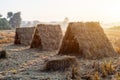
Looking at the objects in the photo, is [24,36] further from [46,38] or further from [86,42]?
[86,42]

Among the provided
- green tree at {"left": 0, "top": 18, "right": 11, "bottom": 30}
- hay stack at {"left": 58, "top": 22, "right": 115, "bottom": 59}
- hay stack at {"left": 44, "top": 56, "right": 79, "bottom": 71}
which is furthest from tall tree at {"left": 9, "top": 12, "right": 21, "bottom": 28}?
hay stack at {"left": 44, "top": 56, "right": 79, "bottom": 71}

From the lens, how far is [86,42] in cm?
1861

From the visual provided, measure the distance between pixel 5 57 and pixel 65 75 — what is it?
22.8ft

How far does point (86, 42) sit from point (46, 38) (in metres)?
6.09

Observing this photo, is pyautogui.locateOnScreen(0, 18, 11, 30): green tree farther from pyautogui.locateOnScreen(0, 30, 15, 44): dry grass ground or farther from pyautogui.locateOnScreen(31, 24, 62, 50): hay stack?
pyautogui.locateOnScreen(31, 24, 62, 50): hay stack

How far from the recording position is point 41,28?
24.8m

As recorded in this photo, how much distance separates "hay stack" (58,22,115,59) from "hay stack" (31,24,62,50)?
13.2ft

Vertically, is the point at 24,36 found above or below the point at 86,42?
below

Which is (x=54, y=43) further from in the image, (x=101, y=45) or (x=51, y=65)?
(x=51, y=65)

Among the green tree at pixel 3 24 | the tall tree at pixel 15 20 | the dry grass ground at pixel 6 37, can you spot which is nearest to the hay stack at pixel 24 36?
the dry grass ground at pixel 6 37

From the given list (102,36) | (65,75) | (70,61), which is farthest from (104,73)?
(102,36)

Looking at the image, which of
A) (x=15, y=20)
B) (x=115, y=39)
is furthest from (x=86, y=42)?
(x=15, y=20)

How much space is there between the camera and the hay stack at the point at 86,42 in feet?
59.3

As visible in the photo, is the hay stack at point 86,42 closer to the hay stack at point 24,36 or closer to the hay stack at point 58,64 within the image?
the hay stack at point 58,64
